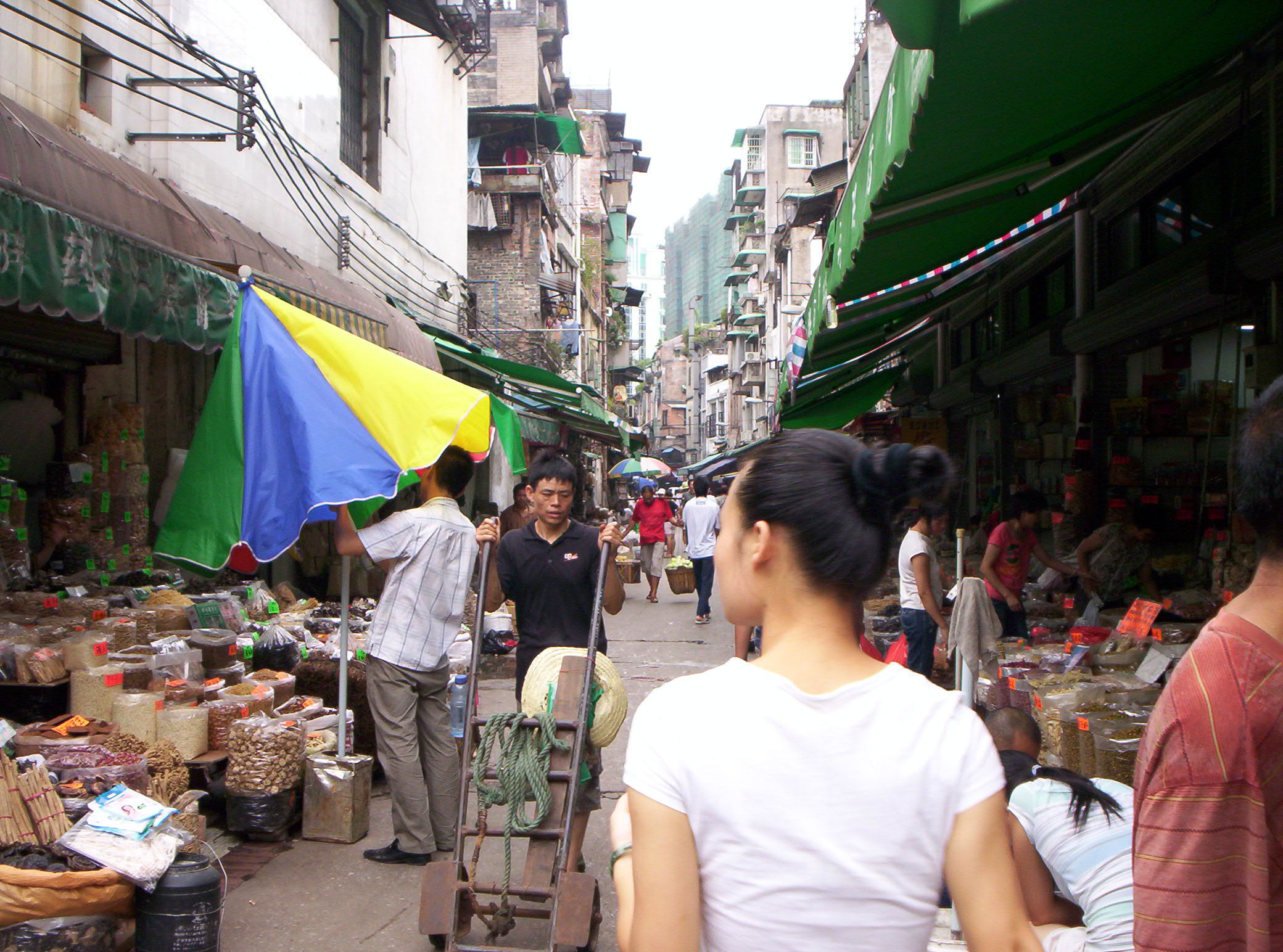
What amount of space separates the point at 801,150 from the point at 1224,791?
5663 cm

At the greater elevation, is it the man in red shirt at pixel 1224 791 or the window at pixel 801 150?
the window at pixel 801 150

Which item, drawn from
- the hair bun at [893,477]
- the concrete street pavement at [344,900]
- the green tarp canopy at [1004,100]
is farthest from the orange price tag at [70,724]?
the hair bun at [893,477]

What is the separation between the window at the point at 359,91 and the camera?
12562mm

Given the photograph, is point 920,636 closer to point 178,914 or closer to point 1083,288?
A: point 1083,288

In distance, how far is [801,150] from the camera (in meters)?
54.9

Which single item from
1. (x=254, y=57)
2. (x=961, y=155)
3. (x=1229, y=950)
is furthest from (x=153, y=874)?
(x=254, y=57)

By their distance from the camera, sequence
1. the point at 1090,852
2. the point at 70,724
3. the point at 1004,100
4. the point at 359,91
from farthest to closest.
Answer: the point at 359,91 → the point at 70,724 → the point at 1004,100 → the point at 1090,852

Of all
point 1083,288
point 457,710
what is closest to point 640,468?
point 1083,288

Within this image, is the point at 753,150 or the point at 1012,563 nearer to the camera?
the point at 1012,563

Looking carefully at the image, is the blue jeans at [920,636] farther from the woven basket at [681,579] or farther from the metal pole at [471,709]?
the woven basket at [681,579]

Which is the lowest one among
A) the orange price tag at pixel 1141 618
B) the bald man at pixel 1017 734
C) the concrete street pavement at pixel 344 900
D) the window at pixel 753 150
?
the concrete street pavement at pixel 344 900

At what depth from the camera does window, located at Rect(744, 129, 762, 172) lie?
6100cm

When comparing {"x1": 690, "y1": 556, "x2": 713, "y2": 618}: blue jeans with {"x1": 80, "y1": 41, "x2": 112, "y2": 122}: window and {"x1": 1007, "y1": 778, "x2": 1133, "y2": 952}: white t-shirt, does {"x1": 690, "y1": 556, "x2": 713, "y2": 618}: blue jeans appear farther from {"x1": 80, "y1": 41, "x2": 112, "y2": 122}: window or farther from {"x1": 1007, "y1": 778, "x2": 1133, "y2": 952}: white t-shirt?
{"x1": 1007, "y1": 778, "x2": 1133, "y2": 952}: white t-shirt

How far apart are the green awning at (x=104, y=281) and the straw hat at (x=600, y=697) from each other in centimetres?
276
